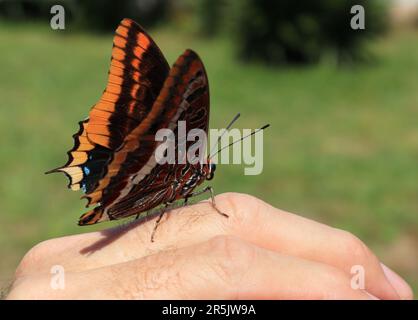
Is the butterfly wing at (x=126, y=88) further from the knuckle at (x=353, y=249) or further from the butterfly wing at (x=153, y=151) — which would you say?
the knuckle at (x=353, y=249)

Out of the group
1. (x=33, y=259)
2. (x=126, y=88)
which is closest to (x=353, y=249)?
(x=126, y=88)

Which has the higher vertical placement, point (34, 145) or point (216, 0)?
point (216, 0)

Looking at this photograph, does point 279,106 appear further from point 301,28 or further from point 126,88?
point 126,88

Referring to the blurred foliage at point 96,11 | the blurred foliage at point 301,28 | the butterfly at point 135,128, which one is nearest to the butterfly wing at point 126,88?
the butterfly at point 135,128

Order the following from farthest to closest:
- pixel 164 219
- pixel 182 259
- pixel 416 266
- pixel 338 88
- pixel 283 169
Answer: pixel 338 88, pixel 283 169, pixel 416 266, pixel 164 219, pixel 182 259

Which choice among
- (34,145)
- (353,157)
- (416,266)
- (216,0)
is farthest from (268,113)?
(216,0)

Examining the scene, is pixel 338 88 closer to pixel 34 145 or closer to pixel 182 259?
pixel 34 145
